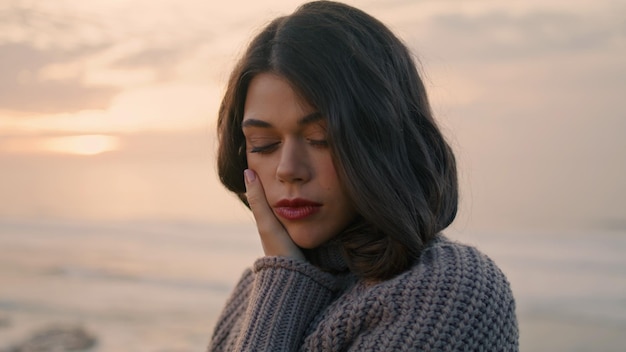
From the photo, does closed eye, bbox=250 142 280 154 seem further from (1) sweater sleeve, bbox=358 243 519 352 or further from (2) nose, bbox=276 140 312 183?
(1) sweater sleeve, bbox=358 243 519 352

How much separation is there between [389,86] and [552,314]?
20.2ft

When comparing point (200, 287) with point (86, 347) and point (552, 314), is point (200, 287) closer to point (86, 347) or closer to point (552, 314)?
point (86, 347)

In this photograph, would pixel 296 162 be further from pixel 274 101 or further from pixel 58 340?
pixel 58 340

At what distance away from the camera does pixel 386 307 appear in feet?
6.60

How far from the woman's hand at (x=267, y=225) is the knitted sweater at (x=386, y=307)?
4cm

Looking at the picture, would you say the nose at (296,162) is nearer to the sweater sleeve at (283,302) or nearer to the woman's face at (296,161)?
the woman's face at (296,161)

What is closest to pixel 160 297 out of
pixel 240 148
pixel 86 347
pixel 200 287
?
pixel 200 287

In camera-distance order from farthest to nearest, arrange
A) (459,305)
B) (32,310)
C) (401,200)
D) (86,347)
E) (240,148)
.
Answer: (32,310)
(86,347)
(240,148)
(401,200)
(459,305)

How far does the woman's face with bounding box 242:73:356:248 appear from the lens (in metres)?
2.13

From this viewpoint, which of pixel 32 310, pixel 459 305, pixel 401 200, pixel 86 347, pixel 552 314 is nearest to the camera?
pixel 459 305

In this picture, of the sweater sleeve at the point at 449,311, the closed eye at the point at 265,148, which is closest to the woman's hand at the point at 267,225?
the closed eye at the point at 265,148

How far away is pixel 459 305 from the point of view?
6.40 feet

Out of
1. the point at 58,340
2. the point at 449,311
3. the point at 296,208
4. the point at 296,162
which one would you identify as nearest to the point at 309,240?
the point at 296,208

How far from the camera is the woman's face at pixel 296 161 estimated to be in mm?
2135
